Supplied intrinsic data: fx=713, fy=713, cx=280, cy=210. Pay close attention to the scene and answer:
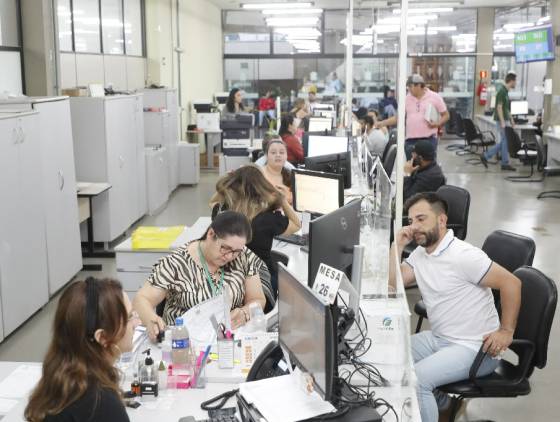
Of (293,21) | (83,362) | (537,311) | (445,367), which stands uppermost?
(293,21)

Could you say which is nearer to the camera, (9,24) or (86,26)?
(9,24)

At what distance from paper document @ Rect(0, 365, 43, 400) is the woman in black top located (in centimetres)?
165

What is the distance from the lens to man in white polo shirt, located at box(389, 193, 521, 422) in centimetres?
312

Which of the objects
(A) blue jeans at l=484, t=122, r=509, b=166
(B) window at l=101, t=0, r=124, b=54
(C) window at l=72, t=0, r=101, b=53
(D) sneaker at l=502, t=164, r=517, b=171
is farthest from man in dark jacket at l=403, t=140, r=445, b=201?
(D) sneaker at l=502, t=164, r=517, b=171

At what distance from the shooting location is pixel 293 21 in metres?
15.6

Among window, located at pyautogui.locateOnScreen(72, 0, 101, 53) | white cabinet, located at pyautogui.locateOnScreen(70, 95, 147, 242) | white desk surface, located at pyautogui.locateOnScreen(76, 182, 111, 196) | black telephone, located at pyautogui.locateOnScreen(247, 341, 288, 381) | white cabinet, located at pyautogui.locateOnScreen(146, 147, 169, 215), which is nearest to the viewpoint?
black telephone, located at pyautogui.locateOnScreen(247, 341, 288, 381)

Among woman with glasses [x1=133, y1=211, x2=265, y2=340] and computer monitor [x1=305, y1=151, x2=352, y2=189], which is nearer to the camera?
woman with glasses [x1=133, y1=211, x2=265, y2=340]

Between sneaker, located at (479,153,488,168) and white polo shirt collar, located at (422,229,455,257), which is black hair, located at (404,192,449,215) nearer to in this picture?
white polo shirt collar, located at (422,229,455,257)

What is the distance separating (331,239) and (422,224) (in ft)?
1.85

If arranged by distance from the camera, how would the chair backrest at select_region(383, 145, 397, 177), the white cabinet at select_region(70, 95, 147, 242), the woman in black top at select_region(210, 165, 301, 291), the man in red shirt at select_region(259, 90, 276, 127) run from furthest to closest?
the man in red shirt at select_region(259, 90, 276, 127), the chair backrest at select_region(383, 145, 397, 177), the white cabinet at select_region(70, 95, 147, 242), the woman in black top at select_region(210, 165, 301, 291)

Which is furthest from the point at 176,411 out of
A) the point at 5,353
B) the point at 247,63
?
the point at 247,63

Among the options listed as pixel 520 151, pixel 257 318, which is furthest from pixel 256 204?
pixel 520 151

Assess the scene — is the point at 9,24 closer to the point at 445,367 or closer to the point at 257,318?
the point at 257,318

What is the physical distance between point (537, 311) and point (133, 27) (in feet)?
29.8
